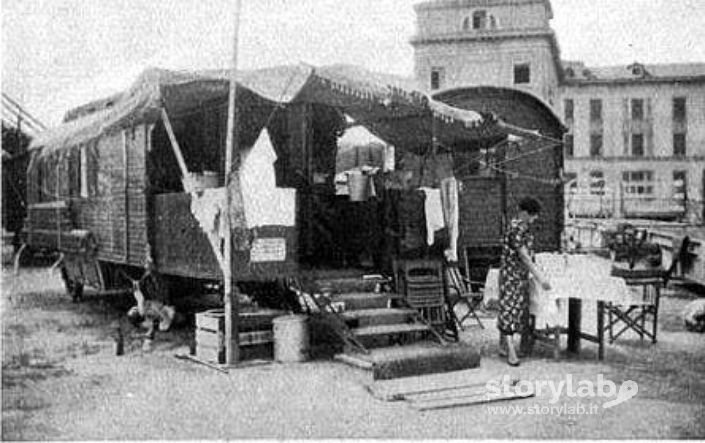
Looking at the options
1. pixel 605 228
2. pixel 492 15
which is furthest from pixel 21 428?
pixel 492 15

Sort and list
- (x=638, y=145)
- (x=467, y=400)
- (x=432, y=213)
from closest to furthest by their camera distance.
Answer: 1. (x=467, y=400)
2. (x=432, y=213)
3. (x=638, y=145)

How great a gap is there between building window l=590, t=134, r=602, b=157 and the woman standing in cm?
4192

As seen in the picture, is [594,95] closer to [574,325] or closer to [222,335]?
[574,325]

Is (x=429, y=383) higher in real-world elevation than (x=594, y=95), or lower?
lower

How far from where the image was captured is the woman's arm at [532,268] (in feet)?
26.3

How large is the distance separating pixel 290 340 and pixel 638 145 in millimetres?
43517

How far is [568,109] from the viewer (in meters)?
48.2

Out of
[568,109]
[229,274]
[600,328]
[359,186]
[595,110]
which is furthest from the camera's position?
[568,109]

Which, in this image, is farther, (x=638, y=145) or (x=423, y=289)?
(x=638, y=145)

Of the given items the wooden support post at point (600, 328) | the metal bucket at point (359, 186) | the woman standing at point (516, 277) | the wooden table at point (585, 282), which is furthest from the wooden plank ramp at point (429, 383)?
the metal bucket at point (359, 186)

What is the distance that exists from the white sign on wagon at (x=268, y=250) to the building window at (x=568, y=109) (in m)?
42.3

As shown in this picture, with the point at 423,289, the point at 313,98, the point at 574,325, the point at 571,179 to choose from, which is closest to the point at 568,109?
the point at 571,179

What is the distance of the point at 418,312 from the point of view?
8930 mm

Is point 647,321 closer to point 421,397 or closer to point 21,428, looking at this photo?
point 421,397
